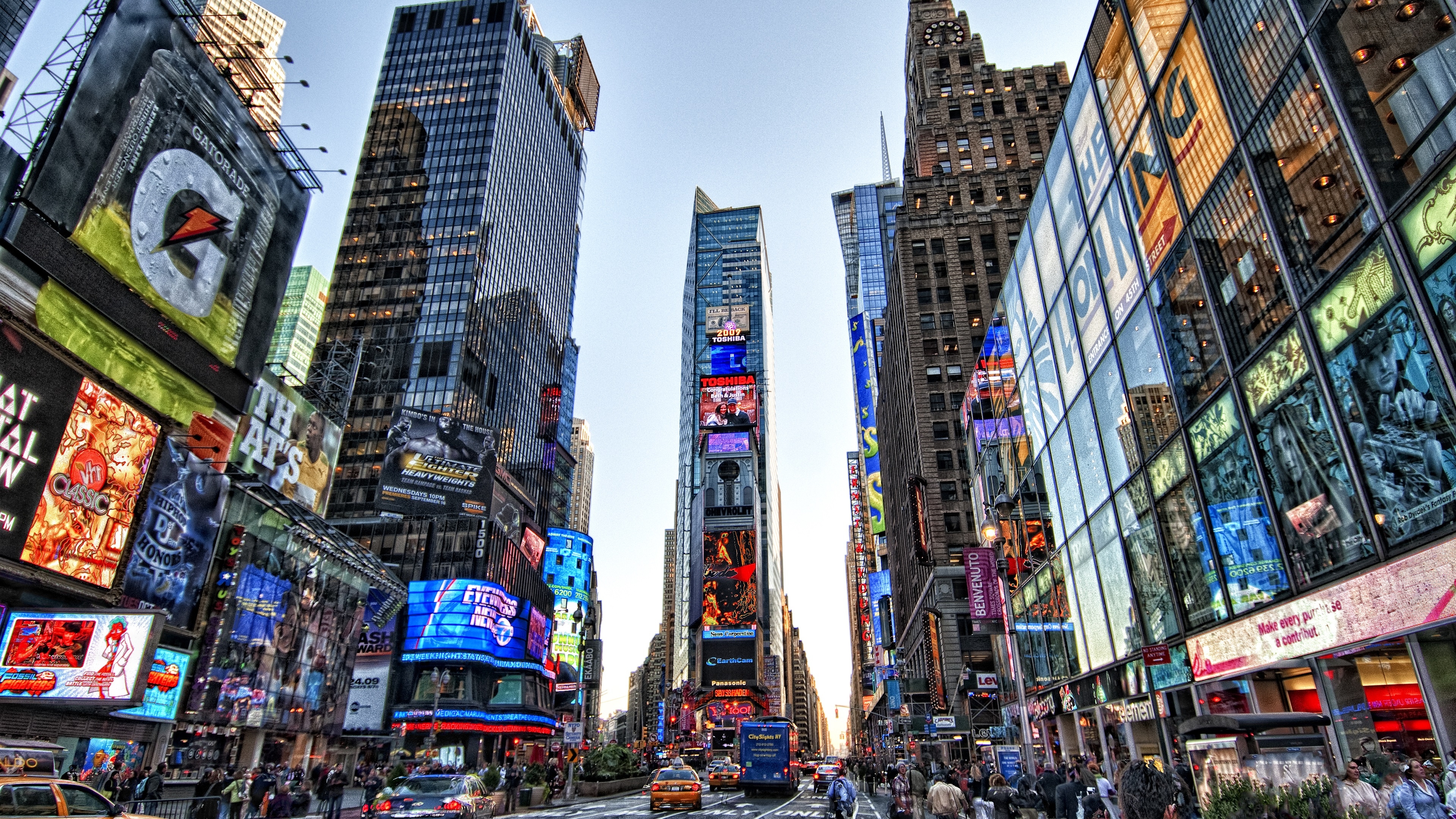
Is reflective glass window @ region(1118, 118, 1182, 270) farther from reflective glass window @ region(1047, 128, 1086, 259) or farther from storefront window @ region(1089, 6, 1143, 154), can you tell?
reflective glass window @ region(1047, 128, 1086, 259)

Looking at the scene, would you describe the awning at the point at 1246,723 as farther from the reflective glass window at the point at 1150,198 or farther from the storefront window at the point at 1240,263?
the reflective glass window at the point at 1150,198

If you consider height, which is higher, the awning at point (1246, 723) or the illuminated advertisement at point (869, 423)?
the illuminated advertisement at point (869, 423)

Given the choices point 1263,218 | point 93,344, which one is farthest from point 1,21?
point 1263,218

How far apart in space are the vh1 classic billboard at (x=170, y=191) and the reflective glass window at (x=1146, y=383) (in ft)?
113

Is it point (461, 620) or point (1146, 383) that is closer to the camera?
point (1146, 383)

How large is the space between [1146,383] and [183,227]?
37186 mm

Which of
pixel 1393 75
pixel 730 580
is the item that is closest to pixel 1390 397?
pixel 1393 75

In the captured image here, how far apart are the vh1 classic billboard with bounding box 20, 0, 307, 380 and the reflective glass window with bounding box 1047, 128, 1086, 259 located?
3444 cm

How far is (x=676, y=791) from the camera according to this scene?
96.9 feet

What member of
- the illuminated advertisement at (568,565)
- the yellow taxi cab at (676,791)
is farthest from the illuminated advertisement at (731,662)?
the yellow taxi cab at (676,791)

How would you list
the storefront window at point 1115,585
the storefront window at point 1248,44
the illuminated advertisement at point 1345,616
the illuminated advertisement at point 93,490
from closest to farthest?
1. the illuminated advertisement at point 1345,616
2. the storefront window at point 1248,44
3. the storefront window at point 1115,585
4. the illuminated advertisement at point 93,490

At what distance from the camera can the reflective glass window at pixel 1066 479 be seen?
28.6 m

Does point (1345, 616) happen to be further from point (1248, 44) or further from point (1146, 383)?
point (1248, 44)

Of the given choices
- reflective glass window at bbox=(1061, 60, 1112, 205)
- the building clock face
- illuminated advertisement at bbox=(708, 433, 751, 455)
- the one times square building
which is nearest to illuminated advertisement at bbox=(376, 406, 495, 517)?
the one times square building
